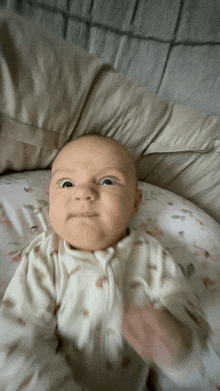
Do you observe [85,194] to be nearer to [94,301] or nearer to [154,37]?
[94,301]

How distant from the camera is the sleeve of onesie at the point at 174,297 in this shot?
45cm

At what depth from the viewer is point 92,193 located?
1.77 ft

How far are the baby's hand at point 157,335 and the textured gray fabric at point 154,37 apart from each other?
80 cm

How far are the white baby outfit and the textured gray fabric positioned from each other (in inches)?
27.7

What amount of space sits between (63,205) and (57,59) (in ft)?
1.29

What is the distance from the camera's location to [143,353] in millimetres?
458

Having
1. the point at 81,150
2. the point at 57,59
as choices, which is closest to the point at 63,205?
the point at 81,150

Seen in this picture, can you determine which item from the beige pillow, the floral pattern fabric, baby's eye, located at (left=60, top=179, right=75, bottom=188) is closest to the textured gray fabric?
the beige pillow

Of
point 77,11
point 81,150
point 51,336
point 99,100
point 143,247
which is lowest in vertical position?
point 51,336

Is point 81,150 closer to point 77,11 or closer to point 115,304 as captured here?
point 115,304

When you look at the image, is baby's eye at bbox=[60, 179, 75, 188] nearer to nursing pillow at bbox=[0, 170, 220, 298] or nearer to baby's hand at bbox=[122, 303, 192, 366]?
nursing pillow at bbox=[0, 170, 220, 298]

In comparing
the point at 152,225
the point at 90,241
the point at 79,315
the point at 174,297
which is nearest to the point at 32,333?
the point at 79,315

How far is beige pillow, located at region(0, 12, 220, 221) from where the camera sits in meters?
0.60

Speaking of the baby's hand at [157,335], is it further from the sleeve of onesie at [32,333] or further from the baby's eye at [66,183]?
the baby's eye at [66,183]
